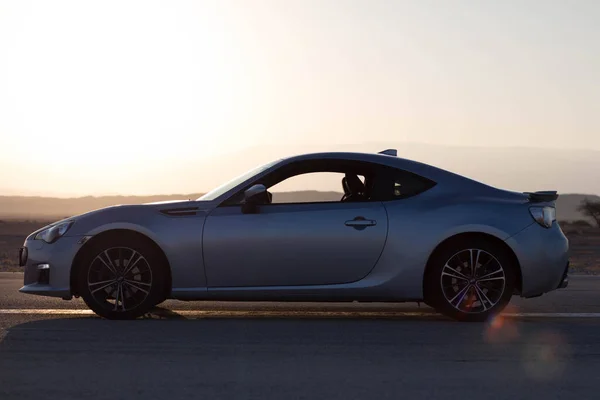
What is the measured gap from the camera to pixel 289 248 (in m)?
8.85

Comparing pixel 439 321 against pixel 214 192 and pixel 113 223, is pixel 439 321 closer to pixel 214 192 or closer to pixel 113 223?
pixel 214 192

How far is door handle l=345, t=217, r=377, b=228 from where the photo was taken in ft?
29.3

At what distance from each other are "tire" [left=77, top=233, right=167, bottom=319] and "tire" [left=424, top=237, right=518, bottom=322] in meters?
2.39

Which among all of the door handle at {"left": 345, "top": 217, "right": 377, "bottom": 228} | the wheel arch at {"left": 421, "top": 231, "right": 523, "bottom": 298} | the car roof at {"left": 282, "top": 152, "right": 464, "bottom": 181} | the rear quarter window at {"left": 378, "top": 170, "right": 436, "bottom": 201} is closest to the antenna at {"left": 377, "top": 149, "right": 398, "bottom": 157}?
the car roof at {"left": 282, "top": 152, "right": 464, "bottom": 181}

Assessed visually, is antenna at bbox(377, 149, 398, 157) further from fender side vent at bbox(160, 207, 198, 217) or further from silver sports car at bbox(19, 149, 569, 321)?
fender side vent at bbox(160, 207, 198, 217)

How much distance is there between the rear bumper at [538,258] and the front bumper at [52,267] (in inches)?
152

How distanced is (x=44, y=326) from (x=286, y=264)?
82.3 inches

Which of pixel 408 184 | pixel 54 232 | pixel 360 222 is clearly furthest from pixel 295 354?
pixel 54 232

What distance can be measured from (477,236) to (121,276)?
3.15 m

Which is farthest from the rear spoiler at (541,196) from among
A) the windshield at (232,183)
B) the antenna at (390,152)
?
the windshield at (232,183)

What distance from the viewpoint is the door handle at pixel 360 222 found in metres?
8.93

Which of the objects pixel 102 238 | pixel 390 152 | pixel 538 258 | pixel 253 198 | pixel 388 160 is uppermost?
pixel 390 152

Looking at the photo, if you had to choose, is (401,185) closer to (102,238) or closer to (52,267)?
(102,238)

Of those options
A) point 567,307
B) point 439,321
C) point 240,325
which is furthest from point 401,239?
point 567,307
